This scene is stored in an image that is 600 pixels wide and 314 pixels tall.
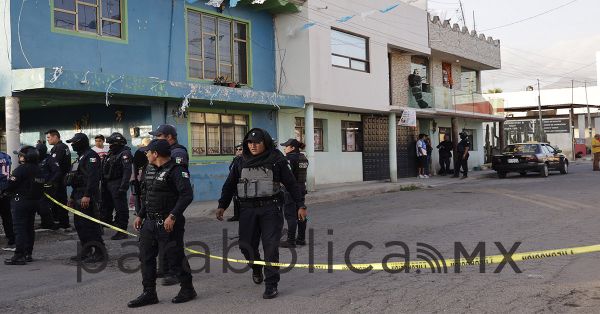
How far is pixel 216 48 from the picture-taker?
16.2 metres

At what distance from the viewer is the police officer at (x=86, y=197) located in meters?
7.81

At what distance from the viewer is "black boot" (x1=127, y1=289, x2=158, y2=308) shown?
5430 mm

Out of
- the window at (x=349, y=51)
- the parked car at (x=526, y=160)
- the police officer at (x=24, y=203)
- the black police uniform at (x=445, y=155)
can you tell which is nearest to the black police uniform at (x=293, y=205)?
the police officer at (x=24, y=203)

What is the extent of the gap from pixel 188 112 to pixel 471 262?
9988 mm

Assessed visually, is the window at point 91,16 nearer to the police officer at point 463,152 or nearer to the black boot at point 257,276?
the black boot at point 257,276

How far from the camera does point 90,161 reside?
7949 mm

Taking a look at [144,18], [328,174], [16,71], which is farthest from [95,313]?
[328,174]

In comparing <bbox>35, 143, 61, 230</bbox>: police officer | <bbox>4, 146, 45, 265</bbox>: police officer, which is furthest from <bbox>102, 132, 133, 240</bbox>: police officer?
<bbox>4, 146, 45, 265</bbox>: police officer

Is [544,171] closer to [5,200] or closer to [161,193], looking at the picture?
[5,200]

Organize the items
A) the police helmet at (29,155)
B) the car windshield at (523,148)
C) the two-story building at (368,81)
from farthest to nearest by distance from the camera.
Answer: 1. the car windshield at (523,148)
2. the two-story building at (368,81)
3. the police helmet at (29,155)

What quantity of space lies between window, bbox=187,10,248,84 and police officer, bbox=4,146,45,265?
777 centimetres

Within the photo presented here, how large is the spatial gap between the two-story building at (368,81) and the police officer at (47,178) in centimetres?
868

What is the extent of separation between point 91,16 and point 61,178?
467 cm

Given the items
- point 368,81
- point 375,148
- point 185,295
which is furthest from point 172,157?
point 375,148
